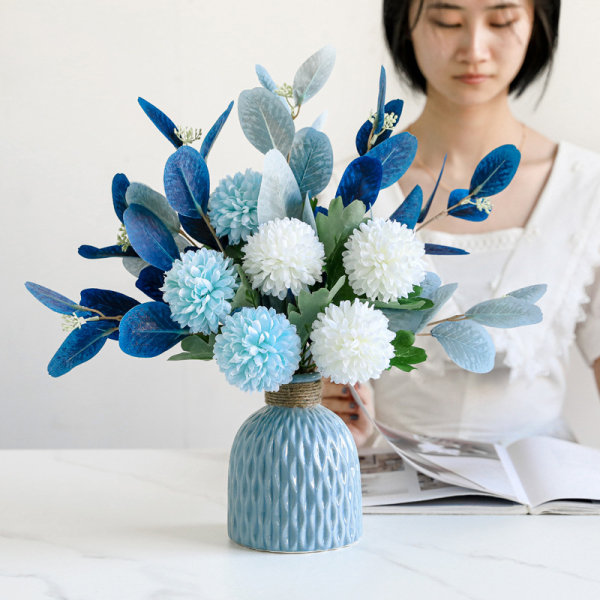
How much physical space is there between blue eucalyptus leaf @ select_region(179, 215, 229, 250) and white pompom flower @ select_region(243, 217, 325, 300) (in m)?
0.05

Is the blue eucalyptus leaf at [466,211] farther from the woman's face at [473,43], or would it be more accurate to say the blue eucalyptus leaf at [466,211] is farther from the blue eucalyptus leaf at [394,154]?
the woman's face at [473,43]

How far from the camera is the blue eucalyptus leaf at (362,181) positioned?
0.62 meters

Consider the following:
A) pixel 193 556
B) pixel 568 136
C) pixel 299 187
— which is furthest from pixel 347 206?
pixel 568 136

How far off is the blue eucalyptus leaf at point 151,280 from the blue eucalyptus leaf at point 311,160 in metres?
0.14

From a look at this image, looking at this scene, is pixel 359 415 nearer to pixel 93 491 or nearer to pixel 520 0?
pixel 93 491

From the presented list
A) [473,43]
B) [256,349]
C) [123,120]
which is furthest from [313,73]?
[123,120]

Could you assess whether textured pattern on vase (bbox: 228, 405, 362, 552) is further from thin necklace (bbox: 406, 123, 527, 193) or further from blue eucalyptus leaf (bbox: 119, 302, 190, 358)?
thin necklace (bbox: 406, 123, 527, 193)

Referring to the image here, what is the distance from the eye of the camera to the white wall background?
177cm

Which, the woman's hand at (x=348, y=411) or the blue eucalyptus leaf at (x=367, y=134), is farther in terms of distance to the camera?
the woman's hand at (x=348, y=411)

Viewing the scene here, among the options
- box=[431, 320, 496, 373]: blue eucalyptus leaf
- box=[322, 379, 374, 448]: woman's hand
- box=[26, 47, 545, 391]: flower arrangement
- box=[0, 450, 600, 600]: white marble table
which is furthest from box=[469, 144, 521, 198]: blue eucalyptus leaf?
box=[322, 379, 374, 448]: woman's hand

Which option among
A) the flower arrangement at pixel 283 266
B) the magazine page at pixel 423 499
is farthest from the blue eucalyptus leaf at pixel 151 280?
the magazine page at pixel 423 499

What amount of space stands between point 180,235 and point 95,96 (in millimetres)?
1279

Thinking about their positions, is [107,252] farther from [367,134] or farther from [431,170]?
[431,170]

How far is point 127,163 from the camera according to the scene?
1817 millimetres
